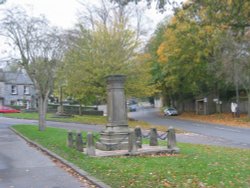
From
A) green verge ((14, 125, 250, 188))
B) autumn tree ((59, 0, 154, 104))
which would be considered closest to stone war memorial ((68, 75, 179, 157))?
green verge ((14, 125, 250, 188))

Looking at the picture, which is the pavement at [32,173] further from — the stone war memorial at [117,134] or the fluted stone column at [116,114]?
the fluted stone column at [116,114]

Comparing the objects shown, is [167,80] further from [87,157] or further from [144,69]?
[87,157]

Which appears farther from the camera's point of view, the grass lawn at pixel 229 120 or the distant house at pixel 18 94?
the distant house at pixel 18 94

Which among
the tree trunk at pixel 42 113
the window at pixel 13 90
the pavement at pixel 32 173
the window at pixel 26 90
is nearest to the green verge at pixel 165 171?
the pavement at pixel 32 173

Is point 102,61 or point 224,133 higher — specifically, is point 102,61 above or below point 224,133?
above

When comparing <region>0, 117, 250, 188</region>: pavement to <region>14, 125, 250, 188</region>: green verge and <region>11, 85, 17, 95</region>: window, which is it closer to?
<region>14, 125, 250, 188</region>: green verge

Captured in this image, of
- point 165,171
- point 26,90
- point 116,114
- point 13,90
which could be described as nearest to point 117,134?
point 116,114

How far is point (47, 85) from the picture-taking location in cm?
2902

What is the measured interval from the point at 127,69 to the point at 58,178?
3087 cm

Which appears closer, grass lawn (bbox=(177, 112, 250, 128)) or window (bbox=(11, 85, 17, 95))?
grass lawn (bbox=(177, 112, 250, 128))

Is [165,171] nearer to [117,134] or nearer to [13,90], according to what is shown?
[117,134]

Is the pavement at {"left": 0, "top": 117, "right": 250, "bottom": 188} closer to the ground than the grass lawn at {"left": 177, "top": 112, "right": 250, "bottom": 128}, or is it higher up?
closer to the ground

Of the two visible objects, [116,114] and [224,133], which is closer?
[116,114]

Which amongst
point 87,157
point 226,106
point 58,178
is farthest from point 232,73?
point 58,178
